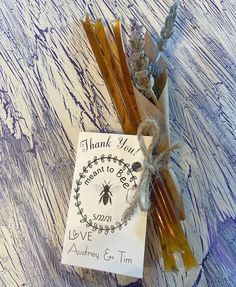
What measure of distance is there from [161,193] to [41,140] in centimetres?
26

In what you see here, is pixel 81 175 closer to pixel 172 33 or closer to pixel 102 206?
pixel 102 206

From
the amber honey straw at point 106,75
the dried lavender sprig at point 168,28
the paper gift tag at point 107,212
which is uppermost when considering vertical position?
the dried lavender sprig at point 168,28

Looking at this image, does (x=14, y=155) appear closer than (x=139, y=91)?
No

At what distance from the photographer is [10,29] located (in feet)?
2.22

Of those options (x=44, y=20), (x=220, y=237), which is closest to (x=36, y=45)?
(x=44, y=20)

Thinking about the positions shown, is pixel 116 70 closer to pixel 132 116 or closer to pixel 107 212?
pixel 132 116

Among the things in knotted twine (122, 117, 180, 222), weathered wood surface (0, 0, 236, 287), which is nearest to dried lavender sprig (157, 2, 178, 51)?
weathered wood surface (0, 0, 236, 287)

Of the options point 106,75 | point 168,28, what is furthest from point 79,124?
point 168,28

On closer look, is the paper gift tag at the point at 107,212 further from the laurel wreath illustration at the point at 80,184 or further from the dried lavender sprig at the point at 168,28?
the dried lavender sprig at the point at 168,28

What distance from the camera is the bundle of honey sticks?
1.72ft

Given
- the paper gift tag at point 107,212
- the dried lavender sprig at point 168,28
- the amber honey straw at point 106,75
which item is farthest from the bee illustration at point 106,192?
the dried lavender sprig at point 168,28

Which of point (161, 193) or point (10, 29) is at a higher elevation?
point (10, 29)

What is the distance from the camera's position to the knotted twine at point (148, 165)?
0.52m

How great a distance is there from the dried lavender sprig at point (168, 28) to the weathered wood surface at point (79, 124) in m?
0.04
